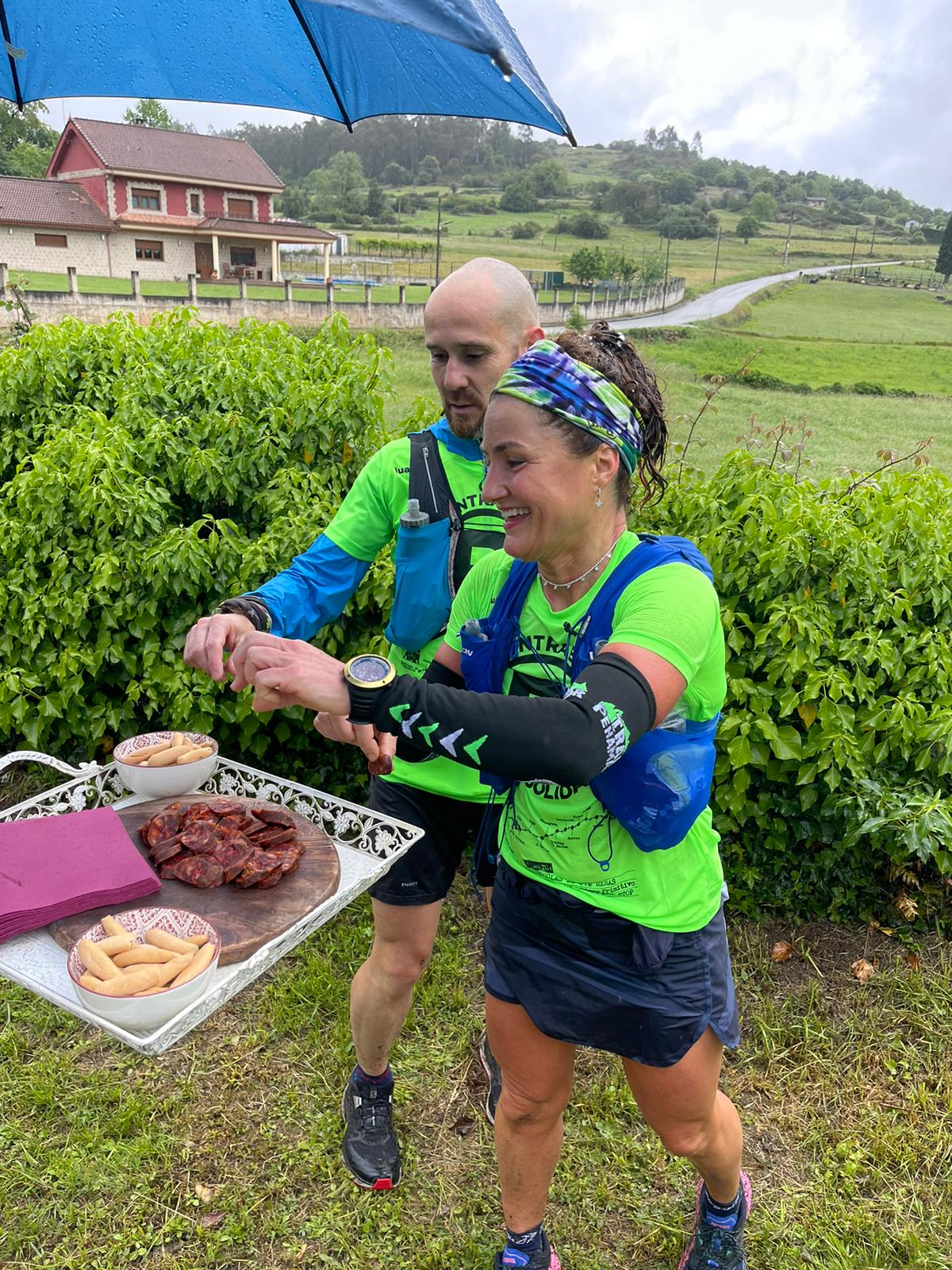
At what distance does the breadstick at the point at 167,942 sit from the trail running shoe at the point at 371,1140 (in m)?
1.54

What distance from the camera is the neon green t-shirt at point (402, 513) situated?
2.54 meters

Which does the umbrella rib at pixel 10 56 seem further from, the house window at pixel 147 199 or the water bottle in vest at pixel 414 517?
the house window at pixel 147 199

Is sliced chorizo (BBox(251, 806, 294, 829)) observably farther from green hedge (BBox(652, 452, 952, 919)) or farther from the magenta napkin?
green hedge (BBox(652, 452, 952, 919))

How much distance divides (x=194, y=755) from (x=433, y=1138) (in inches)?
65.4

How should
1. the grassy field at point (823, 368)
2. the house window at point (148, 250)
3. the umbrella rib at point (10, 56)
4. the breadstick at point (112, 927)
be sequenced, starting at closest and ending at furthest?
the breadstick at point (112, 927) → the umbrella rib at point (10, 56) → the grassy field at point (823, 368) → the house window at point (148, 250)

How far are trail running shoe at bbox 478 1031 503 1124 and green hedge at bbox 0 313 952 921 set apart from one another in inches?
51.6

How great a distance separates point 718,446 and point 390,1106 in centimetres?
2339

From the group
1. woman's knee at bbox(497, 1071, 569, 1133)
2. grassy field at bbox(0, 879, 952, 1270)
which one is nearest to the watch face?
woman's knee at bbox(497, 1071, 569, 1133)

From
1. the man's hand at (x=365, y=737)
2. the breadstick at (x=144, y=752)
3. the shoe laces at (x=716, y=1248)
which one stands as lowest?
the shoe laces at (x=716, y=1248)

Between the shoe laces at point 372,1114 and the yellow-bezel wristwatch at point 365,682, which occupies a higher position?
the yellow-bezel wristwatch at point 365,682

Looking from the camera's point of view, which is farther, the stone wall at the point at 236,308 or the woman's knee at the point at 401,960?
the stone wall at the point at 236,308

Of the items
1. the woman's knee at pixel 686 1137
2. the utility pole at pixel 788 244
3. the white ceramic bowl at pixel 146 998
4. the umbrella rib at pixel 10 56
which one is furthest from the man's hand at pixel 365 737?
the utility pole at pixel 788 244

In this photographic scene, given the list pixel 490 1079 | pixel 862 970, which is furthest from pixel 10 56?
pixel 862 970

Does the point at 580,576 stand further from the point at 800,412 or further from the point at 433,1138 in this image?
the point at 800,412
